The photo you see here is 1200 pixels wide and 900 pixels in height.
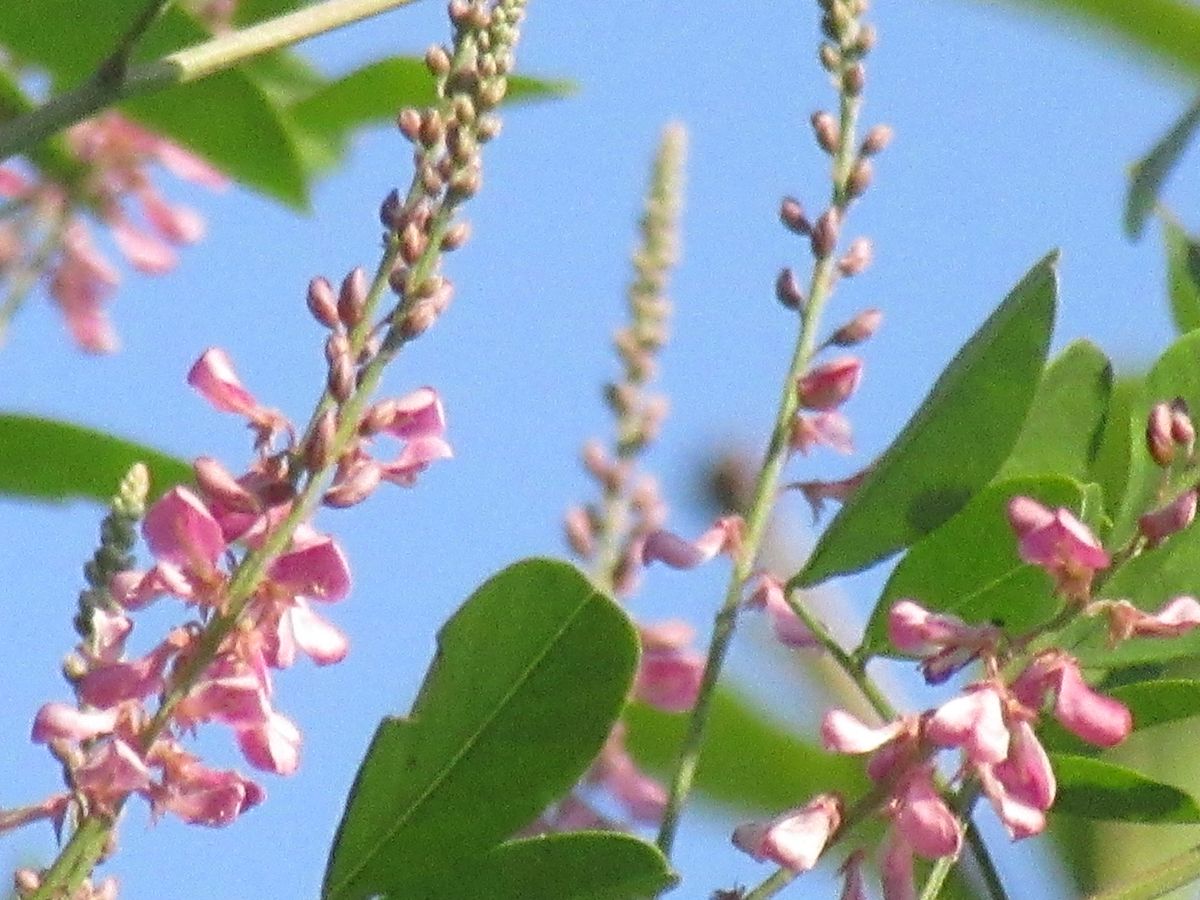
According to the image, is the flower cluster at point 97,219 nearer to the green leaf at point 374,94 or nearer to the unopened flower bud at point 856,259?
the green leaf at point 374,94

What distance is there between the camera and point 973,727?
1045 mm

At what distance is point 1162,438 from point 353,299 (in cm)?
36

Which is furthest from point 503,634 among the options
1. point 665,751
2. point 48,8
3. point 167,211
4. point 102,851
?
point 167,211

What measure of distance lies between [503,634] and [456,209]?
7.8 inches

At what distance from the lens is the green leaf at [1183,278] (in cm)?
134

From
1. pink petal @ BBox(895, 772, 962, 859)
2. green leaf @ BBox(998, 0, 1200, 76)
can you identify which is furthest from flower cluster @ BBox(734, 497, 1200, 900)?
green leaf @ BBox(998, 0, 1200, 76)

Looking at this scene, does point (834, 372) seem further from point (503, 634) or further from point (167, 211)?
point (167, 211)

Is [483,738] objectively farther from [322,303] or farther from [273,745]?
[322,303]

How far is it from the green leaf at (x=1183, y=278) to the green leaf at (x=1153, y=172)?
0.18ft

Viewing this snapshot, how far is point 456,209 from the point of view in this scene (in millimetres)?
1092

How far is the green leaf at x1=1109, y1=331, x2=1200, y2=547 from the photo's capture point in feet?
3.83

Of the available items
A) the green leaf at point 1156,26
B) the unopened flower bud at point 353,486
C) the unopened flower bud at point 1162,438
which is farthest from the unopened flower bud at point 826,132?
the green leaf at point 1156,26

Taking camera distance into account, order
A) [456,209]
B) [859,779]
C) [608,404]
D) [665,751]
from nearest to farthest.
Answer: [456,209], [859,779], [665,751], [608,404]

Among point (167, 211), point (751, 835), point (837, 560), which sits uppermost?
point (837, 560)
